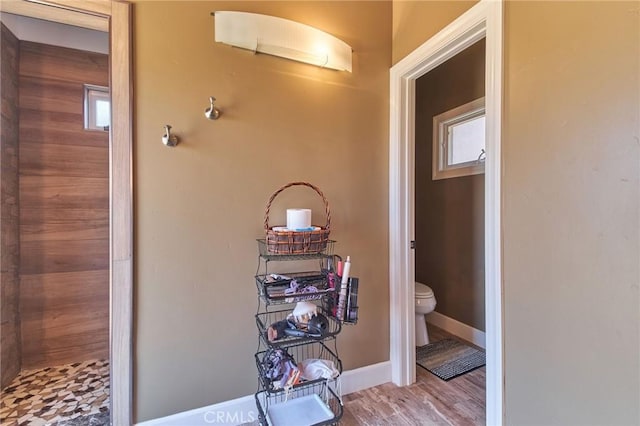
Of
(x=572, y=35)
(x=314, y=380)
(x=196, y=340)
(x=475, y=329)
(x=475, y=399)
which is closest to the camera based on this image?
(x=572, y=35)

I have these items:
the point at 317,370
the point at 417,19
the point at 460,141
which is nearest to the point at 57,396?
the point at 317,370

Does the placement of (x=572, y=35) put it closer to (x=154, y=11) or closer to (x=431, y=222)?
(x=154, y=11)

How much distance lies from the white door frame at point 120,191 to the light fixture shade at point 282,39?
0.42m

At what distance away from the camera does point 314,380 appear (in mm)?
1298

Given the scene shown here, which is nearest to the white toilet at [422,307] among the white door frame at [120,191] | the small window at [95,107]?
the white door frame at [120,191]

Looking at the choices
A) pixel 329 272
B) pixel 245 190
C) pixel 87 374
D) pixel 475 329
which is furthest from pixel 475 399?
pixel 87 374

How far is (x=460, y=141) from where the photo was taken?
2533 millimetres

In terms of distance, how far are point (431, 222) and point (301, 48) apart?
2.01 m

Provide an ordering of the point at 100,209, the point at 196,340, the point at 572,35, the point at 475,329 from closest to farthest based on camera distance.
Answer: the point at 572,35, the point at 196,340, the point at 100,209, the point at 475,329

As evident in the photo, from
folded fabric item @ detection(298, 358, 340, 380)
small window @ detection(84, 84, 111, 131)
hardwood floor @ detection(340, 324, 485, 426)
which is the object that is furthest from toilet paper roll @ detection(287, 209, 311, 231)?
small window @ detection(84, 84, 111, 131)

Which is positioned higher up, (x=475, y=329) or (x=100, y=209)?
(x=100, y=209)

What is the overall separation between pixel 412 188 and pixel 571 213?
0.89 metres

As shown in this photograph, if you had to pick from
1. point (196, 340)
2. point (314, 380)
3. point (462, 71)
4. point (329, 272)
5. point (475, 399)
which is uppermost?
point (462, 71)

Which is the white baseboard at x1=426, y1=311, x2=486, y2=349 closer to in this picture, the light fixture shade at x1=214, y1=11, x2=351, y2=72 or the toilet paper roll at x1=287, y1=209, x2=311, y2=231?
the toilet paper roll at x1=287, y1=209, x2=311, y2=231
